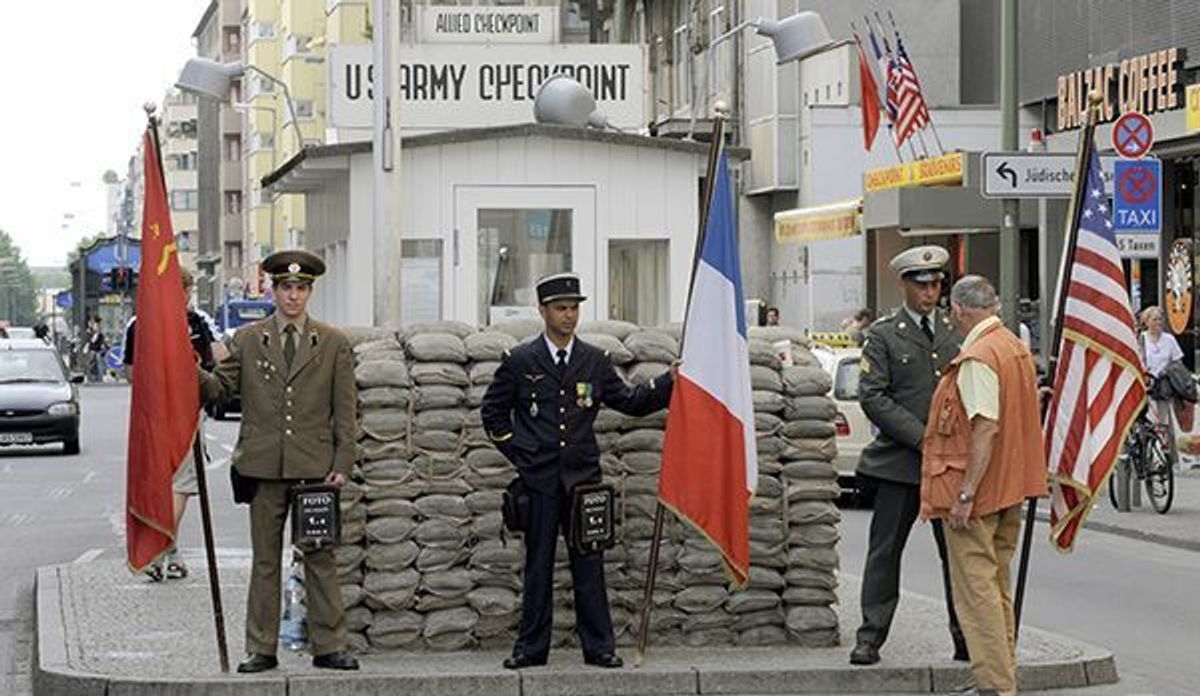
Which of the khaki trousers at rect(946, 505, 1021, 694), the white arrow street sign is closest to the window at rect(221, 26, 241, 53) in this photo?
the white arrow street sign

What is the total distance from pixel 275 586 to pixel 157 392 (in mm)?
1066

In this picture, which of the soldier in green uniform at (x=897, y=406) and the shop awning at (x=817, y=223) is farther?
the shop awning at (x=817, y=223)

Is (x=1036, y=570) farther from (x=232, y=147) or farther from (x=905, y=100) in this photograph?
(x=232, y=147)

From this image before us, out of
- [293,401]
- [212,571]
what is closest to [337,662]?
[212,571]

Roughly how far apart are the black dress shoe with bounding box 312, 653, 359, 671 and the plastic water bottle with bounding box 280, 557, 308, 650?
75 cm

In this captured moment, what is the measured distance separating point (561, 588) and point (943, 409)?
2368mm

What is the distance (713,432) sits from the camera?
11.9 m

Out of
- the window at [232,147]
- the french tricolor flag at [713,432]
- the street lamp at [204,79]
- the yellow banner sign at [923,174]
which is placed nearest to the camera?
the french tricolor flag at [713,432]

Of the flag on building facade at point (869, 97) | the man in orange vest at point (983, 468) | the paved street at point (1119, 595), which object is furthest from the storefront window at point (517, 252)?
the flag on building facade at point (869, 97)

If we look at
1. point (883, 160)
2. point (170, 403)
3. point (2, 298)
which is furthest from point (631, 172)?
point (2, 298)

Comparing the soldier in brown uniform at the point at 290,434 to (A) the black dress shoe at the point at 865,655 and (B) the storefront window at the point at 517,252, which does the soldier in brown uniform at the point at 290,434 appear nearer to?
(A) the black dress shoe at the point at 865,655

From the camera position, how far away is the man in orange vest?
10.7 metres

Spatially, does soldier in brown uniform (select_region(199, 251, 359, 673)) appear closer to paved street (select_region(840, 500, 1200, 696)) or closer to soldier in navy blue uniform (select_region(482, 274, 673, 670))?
soldier in navy blue uniform (select_region(482, 274, 673, 670))

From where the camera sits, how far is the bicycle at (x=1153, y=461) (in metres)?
22.4
